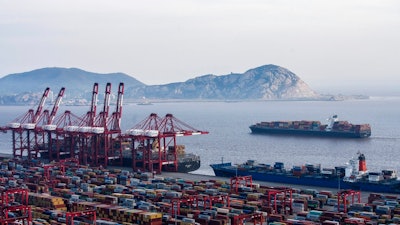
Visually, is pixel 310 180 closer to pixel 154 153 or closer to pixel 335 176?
pixel 335 176

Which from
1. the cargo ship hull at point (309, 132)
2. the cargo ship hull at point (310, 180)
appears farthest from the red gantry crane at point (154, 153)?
the cargo ship hull at point (309, 132)

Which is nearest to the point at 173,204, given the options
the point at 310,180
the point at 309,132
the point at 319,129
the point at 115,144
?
the point at 310,180

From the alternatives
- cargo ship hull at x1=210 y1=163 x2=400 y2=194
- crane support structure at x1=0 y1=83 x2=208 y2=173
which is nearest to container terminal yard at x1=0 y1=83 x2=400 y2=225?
crane support structure at x1=0 y1=83 x2=208 y2=173

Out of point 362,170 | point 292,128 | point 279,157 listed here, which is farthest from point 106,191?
point 292,128

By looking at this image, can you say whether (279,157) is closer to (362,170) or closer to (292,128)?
(362,170)

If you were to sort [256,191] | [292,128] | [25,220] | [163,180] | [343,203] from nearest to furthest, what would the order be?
[25,220], [343,203], [256,191], [163,180], [292,128]

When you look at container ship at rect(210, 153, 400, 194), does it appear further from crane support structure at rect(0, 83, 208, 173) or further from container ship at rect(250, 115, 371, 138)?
container ship at rect(250, 115, 371, 138)
